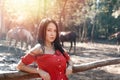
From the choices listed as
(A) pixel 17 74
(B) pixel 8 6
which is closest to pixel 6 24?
(B) pixel 8 6

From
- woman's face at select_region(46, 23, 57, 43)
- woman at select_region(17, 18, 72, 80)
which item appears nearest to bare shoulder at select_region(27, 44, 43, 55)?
woman at select_region(17, 18, 72, 80)

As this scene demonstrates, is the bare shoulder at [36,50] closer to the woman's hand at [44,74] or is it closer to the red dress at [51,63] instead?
the red dress at [51,63]

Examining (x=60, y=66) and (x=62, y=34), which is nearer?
(x=60, y=66)

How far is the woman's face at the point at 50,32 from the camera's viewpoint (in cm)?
420

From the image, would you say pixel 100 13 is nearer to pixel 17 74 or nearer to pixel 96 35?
pixel 96 35

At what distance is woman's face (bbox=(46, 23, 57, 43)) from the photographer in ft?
13.8

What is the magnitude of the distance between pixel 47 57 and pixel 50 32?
317mm

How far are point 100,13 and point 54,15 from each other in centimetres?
1314

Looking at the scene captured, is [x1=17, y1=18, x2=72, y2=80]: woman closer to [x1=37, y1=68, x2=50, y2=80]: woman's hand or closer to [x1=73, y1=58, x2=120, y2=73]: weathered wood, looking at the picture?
[x1=37, y1=68, x2=50, y2=80]: woman's hand

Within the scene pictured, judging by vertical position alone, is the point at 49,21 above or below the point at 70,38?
above

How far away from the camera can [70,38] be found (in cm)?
2670

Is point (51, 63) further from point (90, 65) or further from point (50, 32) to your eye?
point (90, 65)

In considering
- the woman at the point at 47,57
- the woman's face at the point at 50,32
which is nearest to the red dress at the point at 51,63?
the woman at the point at 47,57

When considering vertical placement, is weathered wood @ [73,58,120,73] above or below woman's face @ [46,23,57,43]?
below
